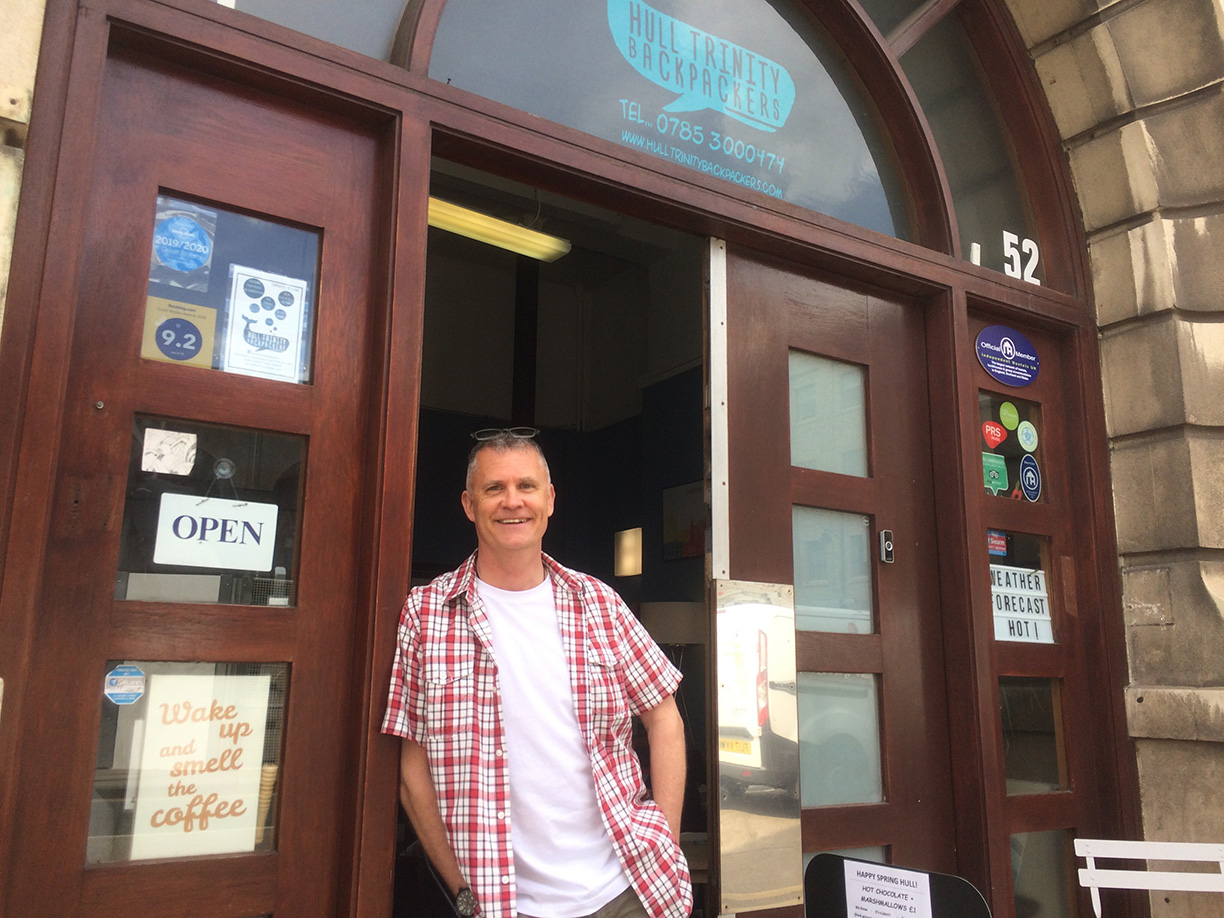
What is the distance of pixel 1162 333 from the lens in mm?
3895

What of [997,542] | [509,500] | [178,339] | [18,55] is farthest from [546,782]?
[997,542]

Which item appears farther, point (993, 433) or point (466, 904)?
point (993, 433)

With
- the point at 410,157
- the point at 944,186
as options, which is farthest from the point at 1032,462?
the point at 410,157

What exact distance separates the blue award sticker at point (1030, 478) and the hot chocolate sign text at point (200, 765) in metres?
2.95

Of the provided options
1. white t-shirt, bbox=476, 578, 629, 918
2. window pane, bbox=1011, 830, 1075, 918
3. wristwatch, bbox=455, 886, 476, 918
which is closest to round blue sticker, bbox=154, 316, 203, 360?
white t-shirt, bbox=476, 578, 629, 918

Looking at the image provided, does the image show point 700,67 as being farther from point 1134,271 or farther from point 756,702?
point 756,702

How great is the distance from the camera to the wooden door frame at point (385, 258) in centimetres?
200

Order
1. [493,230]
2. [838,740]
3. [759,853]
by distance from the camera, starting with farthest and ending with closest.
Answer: [493,230]
[838,740]
[759,853]

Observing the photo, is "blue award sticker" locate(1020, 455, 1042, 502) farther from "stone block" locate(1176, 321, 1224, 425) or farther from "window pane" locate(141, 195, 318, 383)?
"window pane" locate(141, 195, 318, 383)

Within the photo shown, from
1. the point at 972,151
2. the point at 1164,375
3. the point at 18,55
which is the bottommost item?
the point at 1164,375

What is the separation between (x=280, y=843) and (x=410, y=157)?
1705 millimetres

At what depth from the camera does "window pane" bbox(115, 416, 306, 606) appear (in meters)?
2.21

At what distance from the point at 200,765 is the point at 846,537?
7.22ft

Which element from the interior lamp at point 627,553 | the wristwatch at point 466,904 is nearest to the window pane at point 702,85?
the wristwatch at point 466,904
